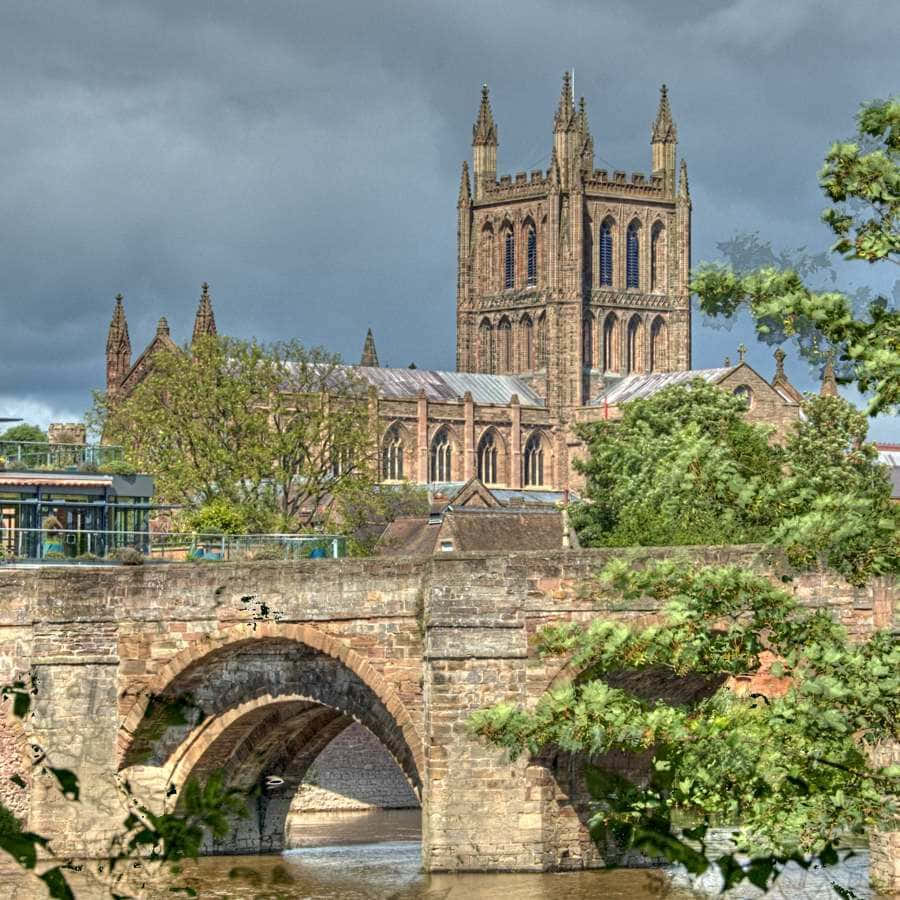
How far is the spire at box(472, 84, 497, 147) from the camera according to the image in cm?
15400

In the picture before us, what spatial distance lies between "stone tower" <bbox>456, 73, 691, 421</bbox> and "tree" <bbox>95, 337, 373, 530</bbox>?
73.1m

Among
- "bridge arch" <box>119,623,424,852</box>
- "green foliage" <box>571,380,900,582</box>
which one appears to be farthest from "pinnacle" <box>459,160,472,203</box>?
"bridge arch" <box>119,623,424,852</box>

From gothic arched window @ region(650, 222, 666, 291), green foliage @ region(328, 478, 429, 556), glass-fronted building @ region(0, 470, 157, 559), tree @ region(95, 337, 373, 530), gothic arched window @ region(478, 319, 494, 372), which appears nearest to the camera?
glass-fronted building @ region(0, 470, 157, 559)

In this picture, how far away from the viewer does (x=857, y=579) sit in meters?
18.0

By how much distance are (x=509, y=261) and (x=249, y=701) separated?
393 ft

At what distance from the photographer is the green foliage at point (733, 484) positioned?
17.7 m

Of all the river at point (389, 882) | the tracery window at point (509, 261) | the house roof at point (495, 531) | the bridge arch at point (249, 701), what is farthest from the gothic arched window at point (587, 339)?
the bridge arch at point (249, 701)

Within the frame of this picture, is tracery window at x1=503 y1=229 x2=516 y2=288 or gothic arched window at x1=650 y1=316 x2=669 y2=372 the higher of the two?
tracery window at x1=503 y1=229 x2=516 y2=288

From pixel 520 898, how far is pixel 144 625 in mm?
8156

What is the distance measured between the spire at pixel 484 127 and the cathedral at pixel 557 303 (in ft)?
0.34

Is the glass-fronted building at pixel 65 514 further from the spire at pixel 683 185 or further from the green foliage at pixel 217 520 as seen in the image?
the spire at pixel 683 185

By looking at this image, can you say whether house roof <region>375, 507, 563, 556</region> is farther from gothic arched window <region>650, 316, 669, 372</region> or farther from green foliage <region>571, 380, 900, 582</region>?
gothic arched window <region>650, 316, 669, 372</region>

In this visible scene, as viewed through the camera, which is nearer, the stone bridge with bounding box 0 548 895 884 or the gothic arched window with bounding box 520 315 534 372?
the stone bridge with bounding box 0 548 895 884

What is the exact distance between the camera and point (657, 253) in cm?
15300
